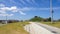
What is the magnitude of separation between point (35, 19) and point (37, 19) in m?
5.26

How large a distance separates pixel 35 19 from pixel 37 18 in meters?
3.91

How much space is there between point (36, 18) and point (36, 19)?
1250 millimetres

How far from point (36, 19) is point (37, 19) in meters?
2.57

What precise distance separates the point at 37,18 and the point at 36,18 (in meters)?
1.62

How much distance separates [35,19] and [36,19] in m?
2.69

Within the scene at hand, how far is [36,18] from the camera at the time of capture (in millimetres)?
164375

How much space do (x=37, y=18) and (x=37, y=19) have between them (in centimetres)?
205

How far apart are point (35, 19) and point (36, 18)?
2.41 metres

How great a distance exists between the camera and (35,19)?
545 ft

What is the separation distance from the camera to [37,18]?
16312 centimetres

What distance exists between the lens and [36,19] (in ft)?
537
